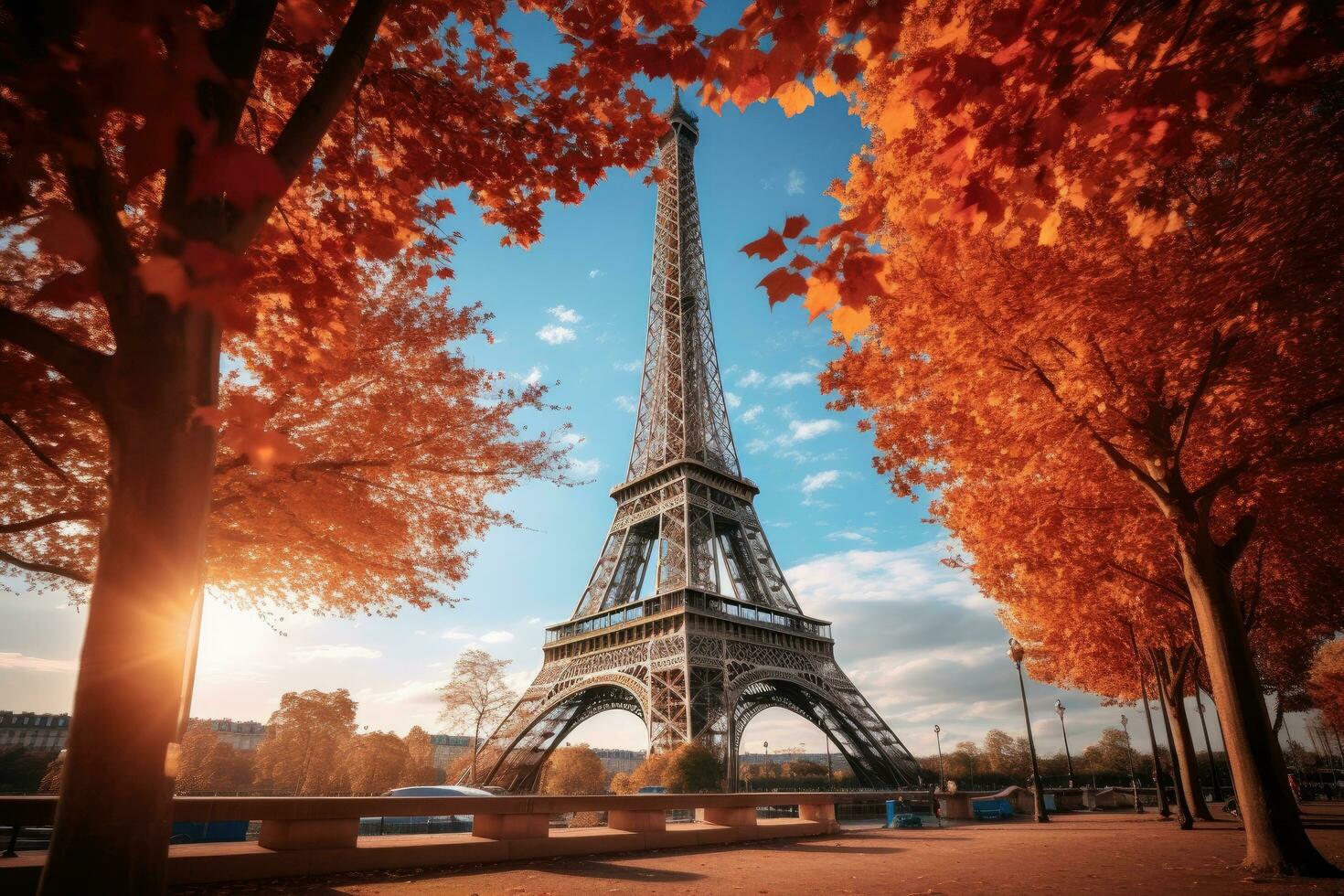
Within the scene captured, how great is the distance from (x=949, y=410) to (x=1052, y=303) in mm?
2851

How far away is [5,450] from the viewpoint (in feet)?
26.4

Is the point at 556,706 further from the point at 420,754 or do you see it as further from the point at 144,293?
the point at 144,293

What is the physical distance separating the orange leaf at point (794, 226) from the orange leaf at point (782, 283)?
227mm

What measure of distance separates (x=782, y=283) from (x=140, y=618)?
3805mm

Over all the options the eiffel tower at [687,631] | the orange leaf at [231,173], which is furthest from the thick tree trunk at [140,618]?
the eiffel tower at [687,631]

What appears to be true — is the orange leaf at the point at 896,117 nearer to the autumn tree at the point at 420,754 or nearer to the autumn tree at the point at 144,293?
the autumn tree at the point at 144,293

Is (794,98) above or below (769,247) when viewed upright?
above

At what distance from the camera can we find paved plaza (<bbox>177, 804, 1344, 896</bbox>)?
23.5 feet

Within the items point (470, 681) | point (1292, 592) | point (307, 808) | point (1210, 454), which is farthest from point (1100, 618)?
point (470, 681)

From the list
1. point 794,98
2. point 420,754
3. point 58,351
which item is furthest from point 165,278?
point 420,754

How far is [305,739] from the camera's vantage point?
54.5 meters

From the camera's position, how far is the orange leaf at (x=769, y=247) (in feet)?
13.5

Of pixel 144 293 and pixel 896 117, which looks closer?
pixel 144 293

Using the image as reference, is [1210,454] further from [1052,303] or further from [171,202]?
[171,202]
